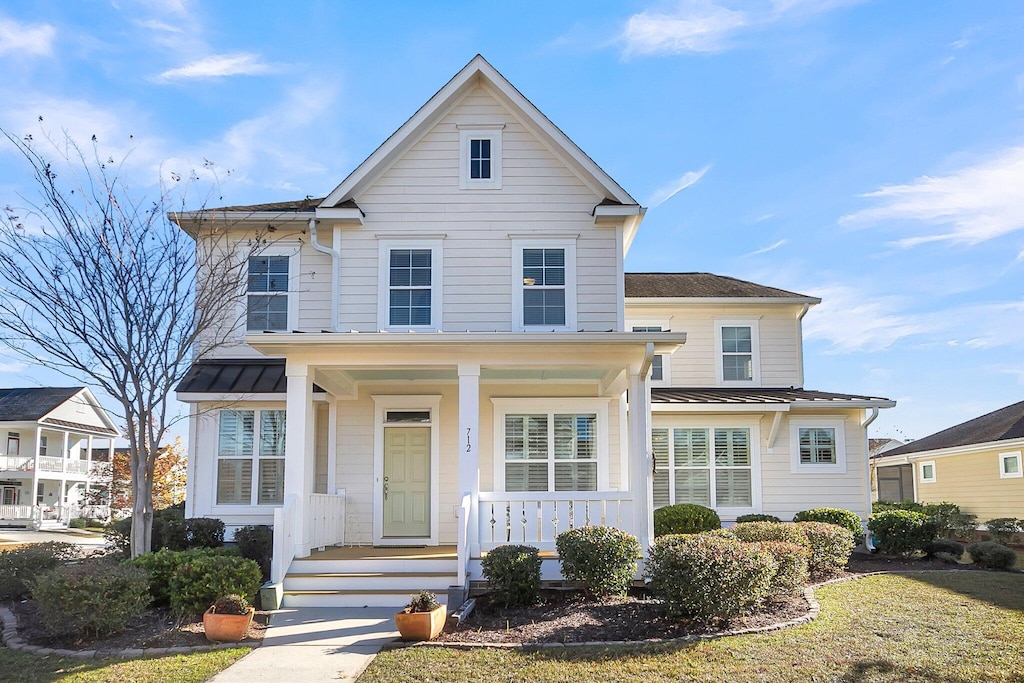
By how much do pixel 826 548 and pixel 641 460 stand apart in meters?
3.50

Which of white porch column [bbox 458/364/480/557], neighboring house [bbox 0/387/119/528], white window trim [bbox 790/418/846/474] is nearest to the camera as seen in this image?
white porch column [bbox 458/364/480/557]

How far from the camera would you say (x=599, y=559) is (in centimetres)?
1027

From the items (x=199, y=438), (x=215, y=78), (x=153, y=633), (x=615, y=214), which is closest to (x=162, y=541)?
(x=199, y=438)

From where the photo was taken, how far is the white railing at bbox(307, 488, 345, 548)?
41.2 feet

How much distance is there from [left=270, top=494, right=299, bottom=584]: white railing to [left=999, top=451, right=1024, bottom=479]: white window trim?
19907 mm

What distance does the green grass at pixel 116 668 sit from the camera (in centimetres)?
764

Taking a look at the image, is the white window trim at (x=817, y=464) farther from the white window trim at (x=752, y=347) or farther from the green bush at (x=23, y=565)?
the green bush at (x=23, y=565)

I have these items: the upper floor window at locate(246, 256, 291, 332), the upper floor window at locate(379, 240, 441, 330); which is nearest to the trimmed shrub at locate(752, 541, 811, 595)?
the upper floor window at locate(379, 240, 441, 330)

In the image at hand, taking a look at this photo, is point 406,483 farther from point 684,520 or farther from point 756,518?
point 756,518

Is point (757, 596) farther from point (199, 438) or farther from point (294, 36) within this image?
point (294, 36)

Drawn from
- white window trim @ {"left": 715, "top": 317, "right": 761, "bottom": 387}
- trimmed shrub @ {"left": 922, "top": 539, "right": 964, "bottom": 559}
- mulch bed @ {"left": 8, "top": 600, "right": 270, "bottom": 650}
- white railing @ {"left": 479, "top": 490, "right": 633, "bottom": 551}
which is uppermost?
white window trim @ {"left": 715, "top": 317, "right": 761, "bottom": 387}

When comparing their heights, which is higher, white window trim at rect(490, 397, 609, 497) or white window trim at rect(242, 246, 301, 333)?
white window trim at rect(242, 246, 301, 333)

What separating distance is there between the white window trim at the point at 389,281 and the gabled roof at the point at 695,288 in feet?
21.4

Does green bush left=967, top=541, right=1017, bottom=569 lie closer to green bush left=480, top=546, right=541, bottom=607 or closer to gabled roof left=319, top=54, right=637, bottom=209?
gabled roof left=319, top=54, right=637, bottom=209
